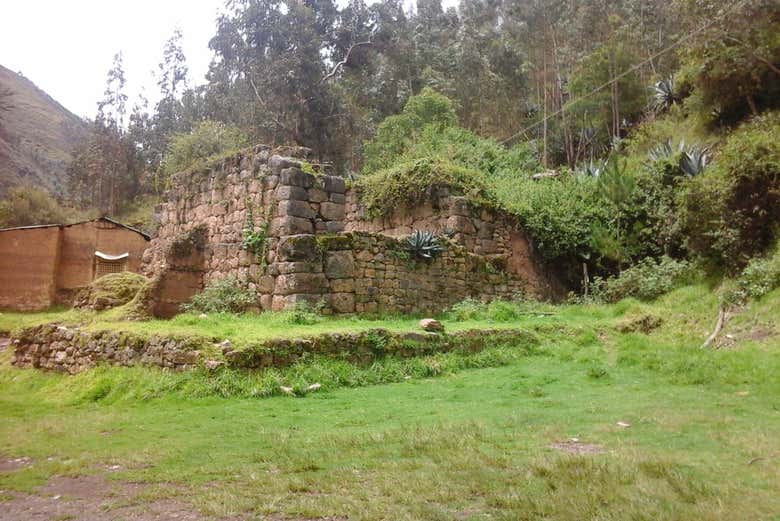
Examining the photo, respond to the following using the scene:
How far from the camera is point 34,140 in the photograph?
45.2m

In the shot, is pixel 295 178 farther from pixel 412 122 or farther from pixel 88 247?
pixel 412 122

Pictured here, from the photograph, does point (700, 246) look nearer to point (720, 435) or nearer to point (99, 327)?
point (720, 435)

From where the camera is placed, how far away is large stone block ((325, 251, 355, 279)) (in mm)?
11438

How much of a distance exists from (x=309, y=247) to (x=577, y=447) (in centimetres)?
742

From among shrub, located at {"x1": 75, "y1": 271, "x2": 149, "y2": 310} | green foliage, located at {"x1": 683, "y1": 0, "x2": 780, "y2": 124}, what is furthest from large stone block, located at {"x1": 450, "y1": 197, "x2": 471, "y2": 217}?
green foliage, located at {"x1": 683, "y1": 0, "x2": 780, "y2": 124}

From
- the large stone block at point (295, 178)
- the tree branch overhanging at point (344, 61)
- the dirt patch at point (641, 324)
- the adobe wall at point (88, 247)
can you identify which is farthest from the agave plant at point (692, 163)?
the tree branch overhanging at point (344, 61)

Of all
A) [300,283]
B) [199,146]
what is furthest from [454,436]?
[199,146]

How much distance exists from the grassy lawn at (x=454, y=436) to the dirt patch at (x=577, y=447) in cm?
6

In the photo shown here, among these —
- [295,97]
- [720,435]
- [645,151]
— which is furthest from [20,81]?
[720,435]

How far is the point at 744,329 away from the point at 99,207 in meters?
36.4

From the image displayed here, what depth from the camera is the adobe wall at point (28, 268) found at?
757 inches

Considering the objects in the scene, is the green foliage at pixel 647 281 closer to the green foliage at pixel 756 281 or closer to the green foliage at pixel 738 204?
the green foliage at pixel 738 204

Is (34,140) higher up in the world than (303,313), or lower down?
higher up

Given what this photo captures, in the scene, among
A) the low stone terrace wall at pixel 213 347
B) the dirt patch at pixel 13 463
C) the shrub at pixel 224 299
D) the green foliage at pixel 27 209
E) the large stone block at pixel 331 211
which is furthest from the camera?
the green foliage at pixel 27 209
